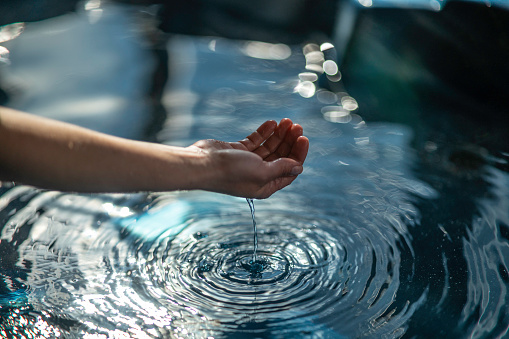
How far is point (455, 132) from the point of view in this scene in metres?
2.01

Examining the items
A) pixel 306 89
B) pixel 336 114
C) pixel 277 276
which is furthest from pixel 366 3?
pixel 277 276

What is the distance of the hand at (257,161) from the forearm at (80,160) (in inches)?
2.7

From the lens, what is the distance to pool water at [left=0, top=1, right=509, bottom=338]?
114cm

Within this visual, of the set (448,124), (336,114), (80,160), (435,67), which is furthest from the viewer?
(435,67)

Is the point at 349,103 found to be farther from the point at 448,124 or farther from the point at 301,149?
the point at 301,149

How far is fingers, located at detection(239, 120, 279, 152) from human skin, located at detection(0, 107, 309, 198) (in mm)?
168

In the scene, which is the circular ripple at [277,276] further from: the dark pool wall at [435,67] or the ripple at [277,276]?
the dark pool wall at [435,67]

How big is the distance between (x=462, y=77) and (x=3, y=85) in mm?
1912

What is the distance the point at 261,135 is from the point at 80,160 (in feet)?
1.76

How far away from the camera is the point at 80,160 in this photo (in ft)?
3.26

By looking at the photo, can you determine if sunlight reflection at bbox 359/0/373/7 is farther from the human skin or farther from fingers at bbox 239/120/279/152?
the human skin

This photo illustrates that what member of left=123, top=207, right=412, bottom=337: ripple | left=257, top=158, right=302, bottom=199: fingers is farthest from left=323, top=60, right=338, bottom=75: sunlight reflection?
left=257, top=158, right=302, bottom=199: fingers

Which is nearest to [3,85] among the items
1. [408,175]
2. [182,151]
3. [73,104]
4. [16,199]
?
[73,104]

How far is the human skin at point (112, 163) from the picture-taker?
0.96 m
